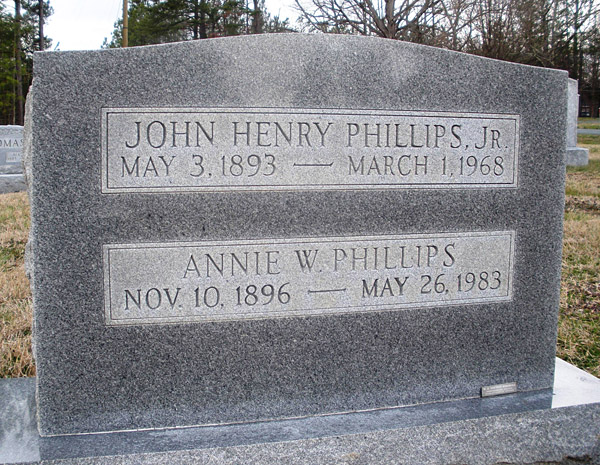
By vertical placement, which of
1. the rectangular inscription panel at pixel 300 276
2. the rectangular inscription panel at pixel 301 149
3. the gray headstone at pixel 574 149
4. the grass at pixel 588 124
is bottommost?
the rectangular inscription panel at pixel 300 276

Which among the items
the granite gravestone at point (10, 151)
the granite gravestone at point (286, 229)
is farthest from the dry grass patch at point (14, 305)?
the granite gravestone at point (10, 151)

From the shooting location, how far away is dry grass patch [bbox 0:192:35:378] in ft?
10.2

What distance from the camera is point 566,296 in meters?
4.25

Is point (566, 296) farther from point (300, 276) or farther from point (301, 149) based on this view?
point (301, 149)

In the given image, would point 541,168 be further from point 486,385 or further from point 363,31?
point 363,31

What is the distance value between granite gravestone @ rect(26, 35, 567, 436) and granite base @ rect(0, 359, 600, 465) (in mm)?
75

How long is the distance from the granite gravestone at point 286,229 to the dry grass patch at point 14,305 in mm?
1115

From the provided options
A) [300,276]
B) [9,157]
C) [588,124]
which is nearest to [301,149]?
[300,276]

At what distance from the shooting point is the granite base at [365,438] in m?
2.01

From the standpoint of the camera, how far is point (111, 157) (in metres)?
2.10

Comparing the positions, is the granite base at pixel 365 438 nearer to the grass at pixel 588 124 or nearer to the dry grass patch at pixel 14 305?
the dry grass patch at pixel 14 305

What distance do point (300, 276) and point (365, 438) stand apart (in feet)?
2.10

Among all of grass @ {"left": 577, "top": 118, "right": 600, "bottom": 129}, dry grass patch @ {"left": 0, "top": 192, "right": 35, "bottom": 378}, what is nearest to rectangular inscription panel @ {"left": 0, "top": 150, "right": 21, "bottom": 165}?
dry grass patch @ {"left": 0, "top": 192, "right": 35, "bottom": 378}

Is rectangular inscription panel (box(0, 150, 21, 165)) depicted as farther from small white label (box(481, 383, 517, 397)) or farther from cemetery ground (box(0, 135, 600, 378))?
small white label (box(481, 383, 517, 397))
